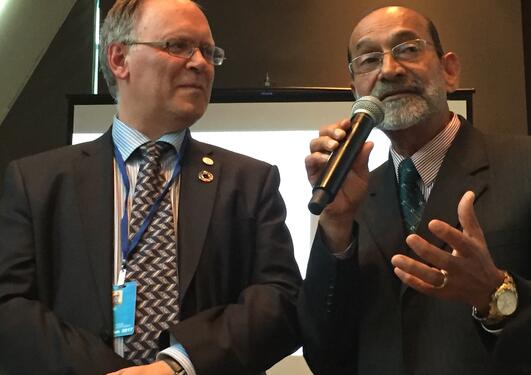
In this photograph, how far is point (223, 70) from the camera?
14.1 feet

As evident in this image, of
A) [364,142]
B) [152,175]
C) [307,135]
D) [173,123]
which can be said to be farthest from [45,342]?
[307,135]

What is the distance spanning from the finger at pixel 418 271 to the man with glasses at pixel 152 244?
406mm

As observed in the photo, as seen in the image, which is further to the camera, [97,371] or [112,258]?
[112,258]

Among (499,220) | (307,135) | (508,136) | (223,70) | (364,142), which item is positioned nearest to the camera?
(364,142)

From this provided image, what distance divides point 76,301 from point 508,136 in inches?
46.8

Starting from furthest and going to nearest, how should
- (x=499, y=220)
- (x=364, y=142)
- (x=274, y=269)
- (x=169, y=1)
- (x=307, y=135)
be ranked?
1. (x=307, y=135)
2. (x=169, y=1)
3. (x=274, y=269)
4. (x=499, y=220)
5. (x=364, y=142)

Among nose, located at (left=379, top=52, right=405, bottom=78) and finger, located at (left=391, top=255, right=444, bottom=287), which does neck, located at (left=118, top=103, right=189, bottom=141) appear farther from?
finger, located at (left=391, top=255, right=444, bottom=287)

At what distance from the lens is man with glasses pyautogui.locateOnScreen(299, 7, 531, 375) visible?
1.41m

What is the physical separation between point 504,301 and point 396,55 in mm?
796

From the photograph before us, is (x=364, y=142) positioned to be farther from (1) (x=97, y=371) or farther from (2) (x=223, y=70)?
(2) (x=223, y=70)

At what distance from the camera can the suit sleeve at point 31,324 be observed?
1.55 meters

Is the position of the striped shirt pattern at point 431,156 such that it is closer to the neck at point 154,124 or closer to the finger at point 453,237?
the finger at point 453,237

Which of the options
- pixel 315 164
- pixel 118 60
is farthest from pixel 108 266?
pixel 118 60

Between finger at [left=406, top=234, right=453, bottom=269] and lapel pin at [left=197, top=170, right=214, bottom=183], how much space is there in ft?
2.19
